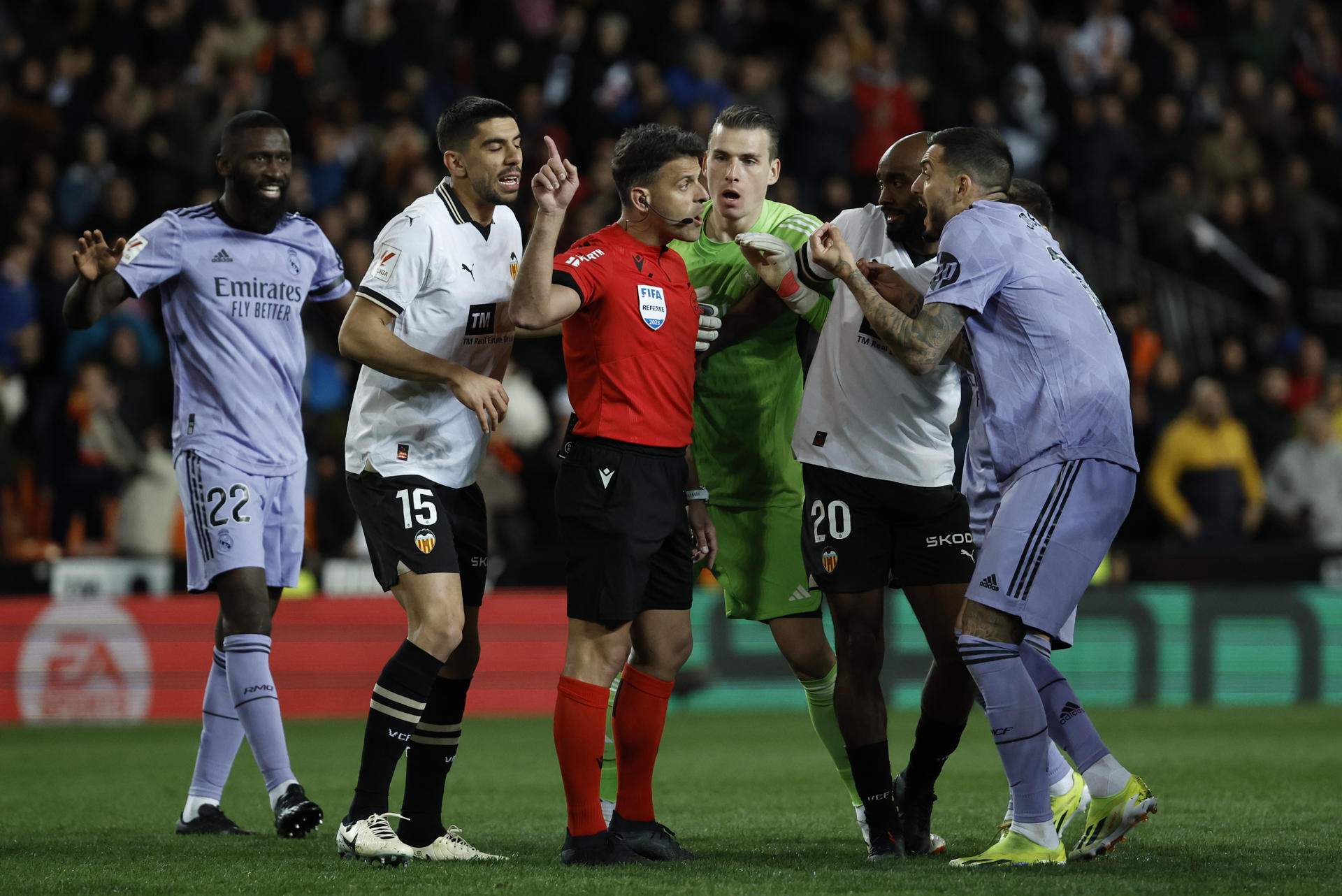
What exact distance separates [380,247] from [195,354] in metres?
1.52

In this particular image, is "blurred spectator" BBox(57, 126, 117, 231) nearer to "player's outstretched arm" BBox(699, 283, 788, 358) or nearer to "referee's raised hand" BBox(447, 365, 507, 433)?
"player's outstretched arm" BBox(699, 283, 788, 358)

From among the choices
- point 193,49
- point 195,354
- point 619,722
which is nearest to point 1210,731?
point 619,722

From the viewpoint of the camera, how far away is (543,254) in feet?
18.3

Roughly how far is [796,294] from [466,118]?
1.35 metres

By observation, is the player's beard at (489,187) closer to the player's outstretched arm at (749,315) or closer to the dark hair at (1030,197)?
the player's outstretched arm at (749,315)

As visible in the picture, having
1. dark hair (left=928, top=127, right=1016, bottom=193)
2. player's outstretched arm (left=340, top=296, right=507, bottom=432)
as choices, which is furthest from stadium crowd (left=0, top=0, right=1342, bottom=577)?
dark hair (left=928, top=127, right=1016, bottom=193)

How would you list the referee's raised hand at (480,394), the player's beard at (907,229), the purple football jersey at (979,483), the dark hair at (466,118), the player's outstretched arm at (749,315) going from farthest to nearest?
the purple football jersey at (979,483)
the player's outstretched arm at (749,315)
the player's beard at (907,229)
the dark hair at (466,118)
the referee's raised hand at (480,394)

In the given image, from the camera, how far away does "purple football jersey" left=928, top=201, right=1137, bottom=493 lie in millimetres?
5723

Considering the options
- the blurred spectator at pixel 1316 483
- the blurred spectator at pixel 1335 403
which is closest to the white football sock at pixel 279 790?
the blurred spectator at pixel 1316 483

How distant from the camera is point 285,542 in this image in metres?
7.30

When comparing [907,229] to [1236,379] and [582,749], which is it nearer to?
[582,749]

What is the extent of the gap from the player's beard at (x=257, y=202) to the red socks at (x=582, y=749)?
2.67m

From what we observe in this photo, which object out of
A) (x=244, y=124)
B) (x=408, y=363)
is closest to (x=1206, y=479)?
(x=244, y=124)

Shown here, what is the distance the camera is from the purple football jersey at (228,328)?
7148 millimetres
